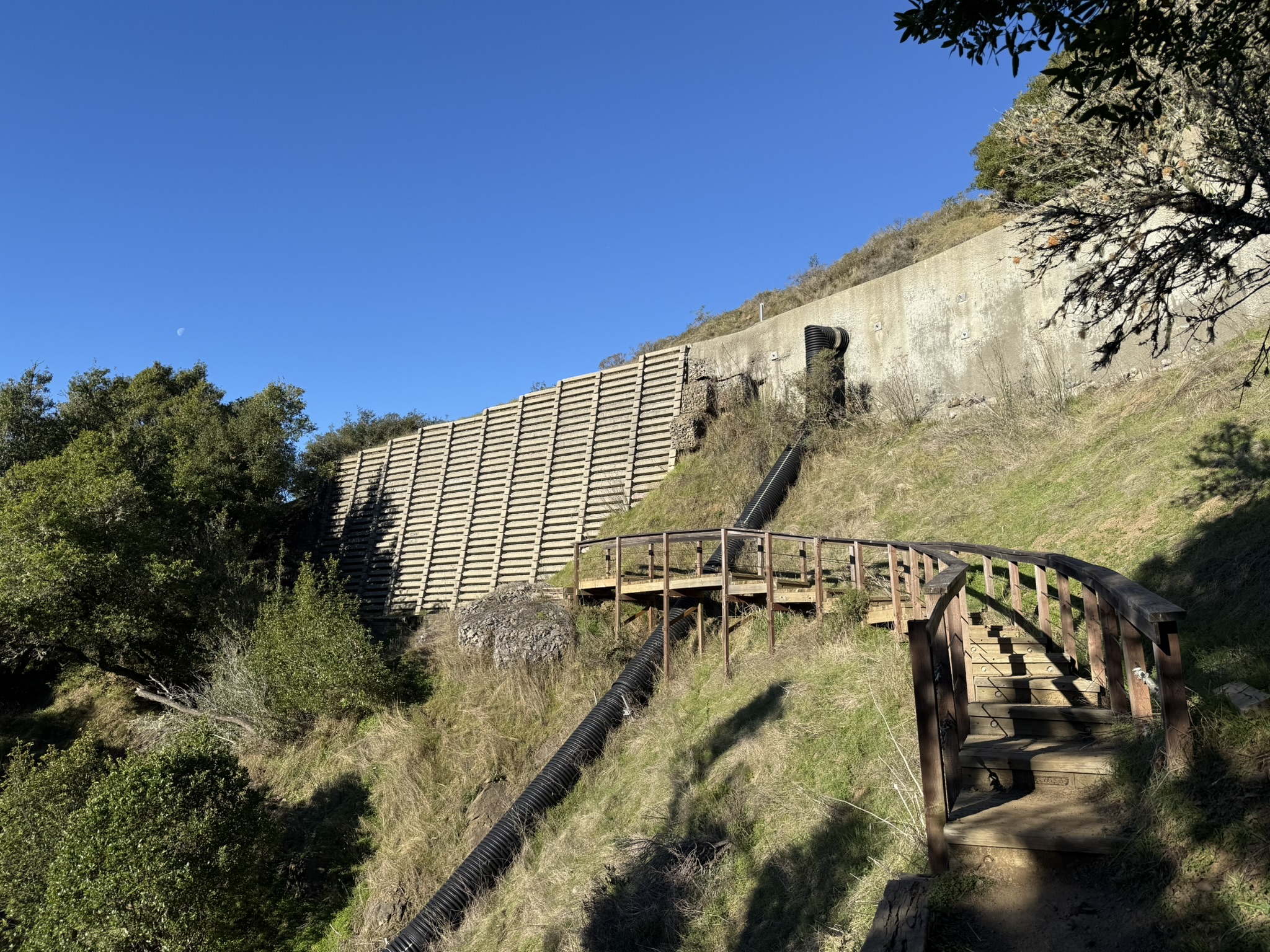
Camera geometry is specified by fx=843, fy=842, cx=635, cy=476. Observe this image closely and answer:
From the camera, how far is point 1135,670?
477cm

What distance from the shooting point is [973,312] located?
1581cm

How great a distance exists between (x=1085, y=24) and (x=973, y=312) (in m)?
11.6

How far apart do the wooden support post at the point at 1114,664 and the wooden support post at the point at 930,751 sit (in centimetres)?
204

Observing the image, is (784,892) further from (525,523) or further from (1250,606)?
(525,523)

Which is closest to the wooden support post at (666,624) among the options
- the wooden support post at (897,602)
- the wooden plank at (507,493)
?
the wooden support post at (897,602)

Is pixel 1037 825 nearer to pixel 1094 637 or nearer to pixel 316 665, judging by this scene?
pixel 1094 637

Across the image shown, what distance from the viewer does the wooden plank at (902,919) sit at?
3.48m

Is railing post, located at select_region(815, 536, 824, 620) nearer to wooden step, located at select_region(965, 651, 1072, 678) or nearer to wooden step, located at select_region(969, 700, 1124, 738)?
wooden step, located at select_region(965, 651, 1072, 678)

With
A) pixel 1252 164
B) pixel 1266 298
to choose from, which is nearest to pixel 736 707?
pixel 1252 164

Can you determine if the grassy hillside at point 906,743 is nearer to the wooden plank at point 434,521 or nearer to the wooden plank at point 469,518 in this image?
the wooden plank at point 469,518

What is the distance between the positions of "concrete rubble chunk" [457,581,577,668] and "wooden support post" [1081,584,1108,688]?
30.6 feet

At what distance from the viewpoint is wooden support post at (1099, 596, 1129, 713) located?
17.9ft

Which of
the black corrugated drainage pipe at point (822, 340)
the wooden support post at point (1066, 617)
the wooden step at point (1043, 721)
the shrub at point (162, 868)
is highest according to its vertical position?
the black corrugated drainage pipe at point (822, 340)

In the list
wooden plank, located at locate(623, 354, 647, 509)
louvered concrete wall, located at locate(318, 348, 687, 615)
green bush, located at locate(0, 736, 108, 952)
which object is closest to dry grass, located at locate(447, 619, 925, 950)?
green bush, located at locate(0, 736, 108, 952)
